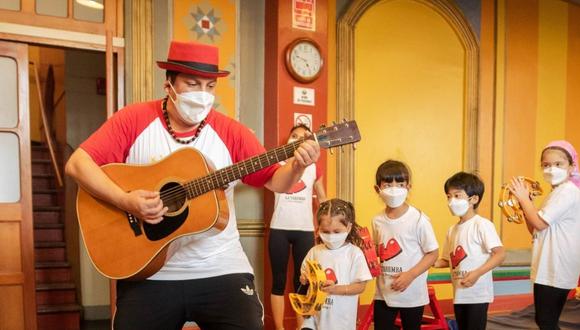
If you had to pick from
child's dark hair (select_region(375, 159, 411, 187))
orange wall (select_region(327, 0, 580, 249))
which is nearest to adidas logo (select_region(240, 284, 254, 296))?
child's dark hair (select_region(375, 159, 411, 187))

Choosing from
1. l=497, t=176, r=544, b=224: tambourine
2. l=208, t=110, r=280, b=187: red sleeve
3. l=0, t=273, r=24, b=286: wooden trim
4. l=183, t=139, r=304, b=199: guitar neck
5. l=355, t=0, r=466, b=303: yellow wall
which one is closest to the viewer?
l=183, t=139, r=304, b=199: guitar neck

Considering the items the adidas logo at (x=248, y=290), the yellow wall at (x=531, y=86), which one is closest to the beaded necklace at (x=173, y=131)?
the adidas logo at (x=248, y=290)

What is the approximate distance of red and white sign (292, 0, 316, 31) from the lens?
4.01m

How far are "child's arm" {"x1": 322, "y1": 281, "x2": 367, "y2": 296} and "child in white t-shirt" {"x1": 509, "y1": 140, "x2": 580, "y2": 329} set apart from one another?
105 cm

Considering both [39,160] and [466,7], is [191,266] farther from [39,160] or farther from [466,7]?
[39,160]

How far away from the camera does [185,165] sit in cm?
175

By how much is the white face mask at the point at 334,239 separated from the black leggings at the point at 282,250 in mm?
1115

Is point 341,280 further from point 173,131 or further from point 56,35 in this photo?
point 56,35

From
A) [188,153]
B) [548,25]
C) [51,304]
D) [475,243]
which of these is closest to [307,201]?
[475,243]

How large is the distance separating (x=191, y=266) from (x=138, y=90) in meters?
2.31

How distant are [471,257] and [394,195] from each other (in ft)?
1.90

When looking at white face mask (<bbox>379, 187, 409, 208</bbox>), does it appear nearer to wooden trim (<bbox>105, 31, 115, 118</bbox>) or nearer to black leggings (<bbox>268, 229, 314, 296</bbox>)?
black leggings (<bbox>268, 229, 314, 296</bbox>)

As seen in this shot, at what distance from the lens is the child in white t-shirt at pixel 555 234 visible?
264cm

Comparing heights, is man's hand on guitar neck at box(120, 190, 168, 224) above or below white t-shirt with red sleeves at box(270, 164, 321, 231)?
above
